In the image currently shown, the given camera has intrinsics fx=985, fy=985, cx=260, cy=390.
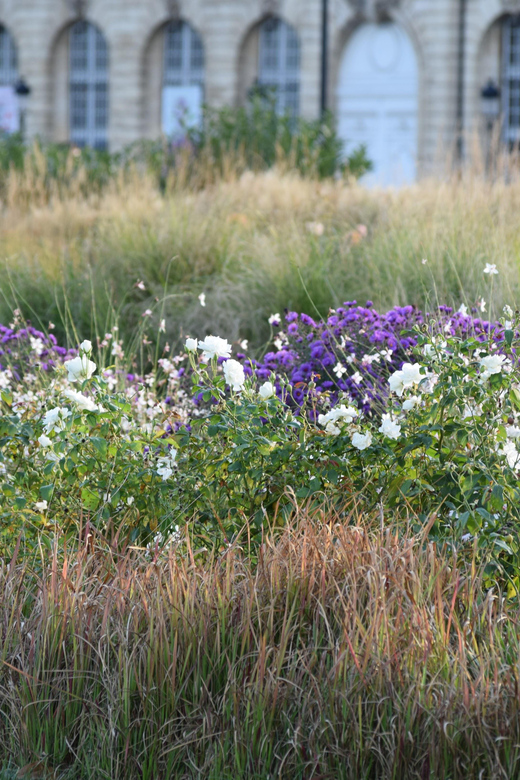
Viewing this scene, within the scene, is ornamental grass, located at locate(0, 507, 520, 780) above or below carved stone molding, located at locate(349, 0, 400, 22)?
below

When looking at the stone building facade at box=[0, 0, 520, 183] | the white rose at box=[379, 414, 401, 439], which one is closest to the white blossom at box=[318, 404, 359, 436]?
the white rose at box=[379, 414, 401, 439]

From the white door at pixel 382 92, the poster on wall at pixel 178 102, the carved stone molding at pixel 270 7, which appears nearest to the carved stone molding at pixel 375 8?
the white door at pixel 382 92

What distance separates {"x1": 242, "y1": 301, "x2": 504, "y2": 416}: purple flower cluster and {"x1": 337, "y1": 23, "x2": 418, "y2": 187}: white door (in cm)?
→ 1465

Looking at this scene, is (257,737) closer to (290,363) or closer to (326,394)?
(326,394)

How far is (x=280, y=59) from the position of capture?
66.1ft

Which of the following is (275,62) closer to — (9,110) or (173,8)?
(173,8)

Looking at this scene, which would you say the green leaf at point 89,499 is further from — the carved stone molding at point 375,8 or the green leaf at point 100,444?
the carved stone molding at point 375,8

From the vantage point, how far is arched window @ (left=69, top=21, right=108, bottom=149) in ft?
70.6

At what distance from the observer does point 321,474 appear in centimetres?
312

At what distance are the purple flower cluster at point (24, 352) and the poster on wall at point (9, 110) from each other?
17432 mm

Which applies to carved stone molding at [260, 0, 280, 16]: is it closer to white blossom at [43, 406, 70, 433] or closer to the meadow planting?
the meadow planting

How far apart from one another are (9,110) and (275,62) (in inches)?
242

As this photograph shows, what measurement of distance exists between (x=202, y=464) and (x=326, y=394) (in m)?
0.68

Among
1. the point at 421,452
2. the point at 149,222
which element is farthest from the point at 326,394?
the point at 149,222
